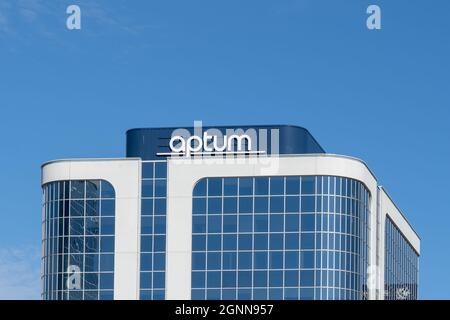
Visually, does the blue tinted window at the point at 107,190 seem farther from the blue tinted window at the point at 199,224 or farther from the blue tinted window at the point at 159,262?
the blue tinted window at the point at 199,224

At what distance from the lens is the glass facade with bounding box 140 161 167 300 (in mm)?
115688

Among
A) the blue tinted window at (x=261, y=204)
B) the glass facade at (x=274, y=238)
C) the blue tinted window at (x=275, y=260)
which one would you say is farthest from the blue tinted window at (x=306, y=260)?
the blue tinted window at (x=261, y=204)

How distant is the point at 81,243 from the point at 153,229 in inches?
272

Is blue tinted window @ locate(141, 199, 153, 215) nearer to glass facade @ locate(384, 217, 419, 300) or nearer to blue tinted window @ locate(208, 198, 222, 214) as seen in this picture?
blue tinted window @ locate(208, 198, 222, 214)

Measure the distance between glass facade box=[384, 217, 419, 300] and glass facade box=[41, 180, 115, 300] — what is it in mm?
27882

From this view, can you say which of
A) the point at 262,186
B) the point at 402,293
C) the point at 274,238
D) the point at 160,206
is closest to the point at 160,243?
the point at 160,206

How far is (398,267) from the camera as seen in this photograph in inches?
5507

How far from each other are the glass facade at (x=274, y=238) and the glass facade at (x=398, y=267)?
32.0 ft

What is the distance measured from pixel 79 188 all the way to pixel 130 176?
514cm

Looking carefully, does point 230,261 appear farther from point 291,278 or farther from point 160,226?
point 160,226

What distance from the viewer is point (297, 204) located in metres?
116
